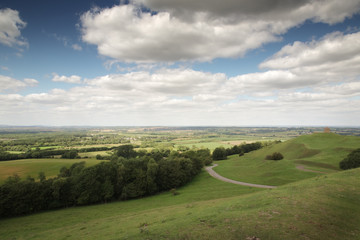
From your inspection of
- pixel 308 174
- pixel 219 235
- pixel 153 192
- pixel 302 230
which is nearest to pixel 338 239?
pixel 302 230

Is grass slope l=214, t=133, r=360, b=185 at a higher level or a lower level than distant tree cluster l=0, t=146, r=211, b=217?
higher

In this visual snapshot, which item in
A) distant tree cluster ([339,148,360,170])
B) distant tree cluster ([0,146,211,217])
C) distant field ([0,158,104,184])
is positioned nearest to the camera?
distant tree cluster ([0,146,211,217])

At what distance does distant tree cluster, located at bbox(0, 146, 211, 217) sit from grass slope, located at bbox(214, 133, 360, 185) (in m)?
22.3

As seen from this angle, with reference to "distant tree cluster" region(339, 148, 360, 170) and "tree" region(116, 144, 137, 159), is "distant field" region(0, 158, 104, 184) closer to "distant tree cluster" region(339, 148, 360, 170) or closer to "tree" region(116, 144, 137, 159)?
"tree" region(116, 144, 137, 159)

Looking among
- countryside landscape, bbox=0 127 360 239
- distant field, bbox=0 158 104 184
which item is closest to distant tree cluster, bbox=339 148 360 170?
countryside landscape, bbox=0 127 360 239

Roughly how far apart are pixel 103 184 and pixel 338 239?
53568 mm

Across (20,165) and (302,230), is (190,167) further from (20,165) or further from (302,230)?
(20,165)

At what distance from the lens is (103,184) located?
171 ft

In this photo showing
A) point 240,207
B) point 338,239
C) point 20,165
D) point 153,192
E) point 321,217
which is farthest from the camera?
point 20,165

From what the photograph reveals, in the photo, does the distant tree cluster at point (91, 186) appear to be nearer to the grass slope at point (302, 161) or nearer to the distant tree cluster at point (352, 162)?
the grass slope at point (302, 161)

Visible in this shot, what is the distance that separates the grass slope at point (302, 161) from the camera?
1962 inches

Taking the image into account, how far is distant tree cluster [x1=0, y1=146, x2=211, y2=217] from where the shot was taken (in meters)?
42.3

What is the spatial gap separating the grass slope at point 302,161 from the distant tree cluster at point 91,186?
22.3 metres

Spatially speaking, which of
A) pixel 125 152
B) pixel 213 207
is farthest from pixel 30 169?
pixel 213 207
